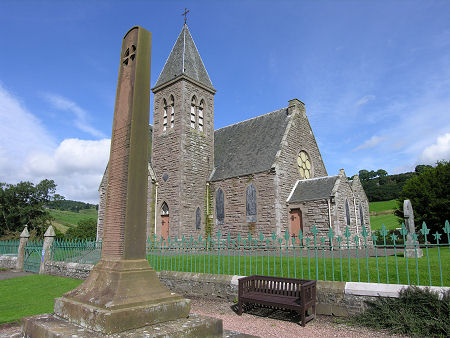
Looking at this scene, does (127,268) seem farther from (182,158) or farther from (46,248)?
(182,158)

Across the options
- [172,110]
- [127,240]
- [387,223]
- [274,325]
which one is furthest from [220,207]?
[387,223]

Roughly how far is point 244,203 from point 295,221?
10.9ft

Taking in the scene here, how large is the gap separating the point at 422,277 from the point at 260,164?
41.6 feet

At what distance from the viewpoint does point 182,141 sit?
68.0 feet

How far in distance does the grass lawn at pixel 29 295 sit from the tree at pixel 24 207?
1085 inches

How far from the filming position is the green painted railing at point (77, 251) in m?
12.5

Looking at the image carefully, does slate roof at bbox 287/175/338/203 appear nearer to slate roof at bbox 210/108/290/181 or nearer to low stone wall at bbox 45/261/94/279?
slate roof at bbox 210/108/290/181

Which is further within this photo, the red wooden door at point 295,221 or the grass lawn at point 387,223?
the grass lawn at point 387,223

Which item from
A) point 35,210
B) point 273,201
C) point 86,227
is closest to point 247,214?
point 273,201

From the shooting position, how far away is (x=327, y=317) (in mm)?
6434

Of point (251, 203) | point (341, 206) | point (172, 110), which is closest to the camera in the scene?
point (341, 206)

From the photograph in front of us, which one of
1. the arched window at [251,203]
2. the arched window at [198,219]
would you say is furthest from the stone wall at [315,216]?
the arched window at [198,219]

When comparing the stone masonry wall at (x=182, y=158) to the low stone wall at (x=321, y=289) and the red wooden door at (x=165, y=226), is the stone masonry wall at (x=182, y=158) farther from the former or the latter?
the low stone wall at (x=321, y=289)

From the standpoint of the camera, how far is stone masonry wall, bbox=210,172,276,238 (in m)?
18.5
